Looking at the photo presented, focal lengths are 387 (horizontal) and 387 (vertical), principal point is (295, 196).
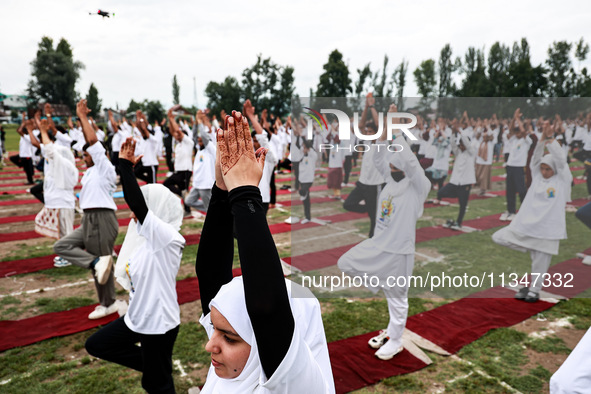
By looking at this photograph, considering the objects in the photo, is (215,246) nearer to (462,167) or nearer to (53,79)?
(462,167)

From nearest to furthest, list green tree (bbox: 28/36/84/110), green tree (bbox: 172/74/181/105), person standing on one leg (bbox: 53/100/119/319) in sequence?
person standing on one leg (bbox: 53/100/119/319) < green tree (bbox: 28/36/84/110) < green tree (bbox: 172/74/181/105)

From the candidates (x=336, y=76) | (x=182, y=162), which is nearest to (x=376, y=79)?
(x=336, y=76)

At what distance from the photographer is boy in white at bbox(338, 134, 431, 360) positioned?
3.59 m

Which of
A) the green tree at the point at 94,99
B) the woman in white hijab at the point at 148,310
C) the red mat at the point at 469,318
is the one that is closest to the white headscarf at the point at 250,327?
the woman in white hijab at the point at 148,310

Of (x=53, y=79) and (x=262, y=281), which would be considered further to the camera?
(x=53, y=79)

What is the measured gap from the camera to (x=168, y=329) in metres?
2.85

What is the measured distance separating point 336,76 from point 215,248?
116ft

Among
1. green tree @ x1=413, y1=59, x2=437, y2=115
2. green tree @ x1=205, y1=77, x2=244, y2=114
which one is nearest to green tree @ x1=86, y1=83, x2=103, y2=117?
green tree @ x1=205, y1=77, x2=244, y2=114

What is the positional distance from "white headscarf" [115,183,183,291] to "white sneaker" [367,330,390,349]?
7.45ft

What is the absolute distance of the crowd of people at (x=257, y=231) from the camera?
107 centimetres

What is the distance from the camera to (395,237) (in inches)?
143

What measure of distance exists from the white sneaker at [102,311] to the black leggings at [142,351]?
6.15 feet

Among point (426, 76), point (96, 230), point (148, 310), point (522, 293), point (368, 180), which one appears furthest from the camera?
point (426, 76)

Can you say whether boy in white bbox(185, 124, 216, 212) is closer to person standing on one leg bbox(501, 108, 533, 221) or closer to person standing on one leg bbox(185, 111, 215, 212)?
person standing on one leg bbox(185, 111, 215, 212)
